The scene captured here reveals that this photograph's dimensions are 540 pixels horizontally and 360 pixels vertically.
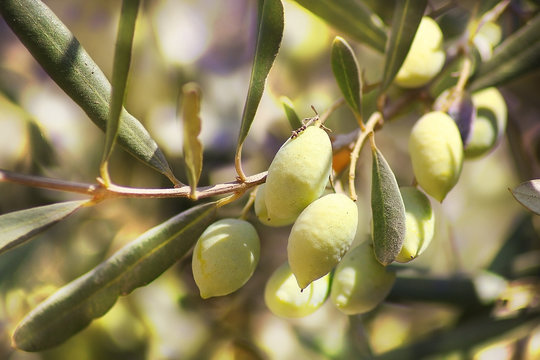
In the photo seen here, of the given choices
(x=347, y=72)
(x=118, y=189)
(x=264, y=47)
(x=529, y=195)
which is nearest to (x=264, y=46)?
(x=264, y=47)

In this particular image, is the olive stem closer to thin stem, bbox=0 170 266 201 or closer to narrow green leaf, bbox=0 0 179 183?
thin stem, bbox=0 170 266 201

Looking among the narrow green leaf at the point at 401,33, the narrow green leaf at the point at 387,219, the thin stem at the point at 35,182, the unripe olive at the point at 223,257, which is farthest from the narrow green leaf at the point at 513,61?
the thin stem at the point at 35,182

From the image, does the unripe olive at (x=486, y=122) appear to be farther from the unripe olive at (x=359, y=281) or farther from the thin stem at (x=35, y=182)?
the thin stem at (x=35, y=182)

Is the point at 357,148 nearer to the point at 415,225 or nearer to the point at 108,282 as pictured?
the point at 415,225

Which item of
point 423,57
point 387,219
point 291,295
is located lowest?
point 291,295

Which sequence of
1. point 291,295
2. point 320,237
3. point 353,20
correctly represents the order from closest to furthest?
point 320,237 < point 291,295 < point 353,20

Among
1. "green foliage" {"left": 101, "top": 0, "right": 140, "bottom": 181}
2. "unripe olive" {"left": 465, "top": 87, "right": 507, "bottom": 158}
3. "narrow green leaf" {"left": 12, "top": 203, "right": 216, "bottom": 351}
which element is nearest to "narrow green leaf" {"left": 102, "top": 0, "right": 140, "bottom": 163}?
"green foliage" {"left": 101, "top": 0, "right": 140, "bottom": 181}

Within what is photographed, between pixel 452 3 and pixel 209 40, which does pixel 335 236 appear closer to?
pixel 452 3
